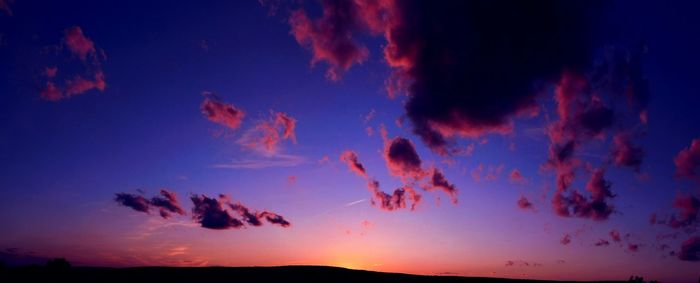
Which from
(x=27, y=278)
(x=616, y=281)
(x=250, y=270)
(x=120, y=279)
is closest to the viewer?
(x=27, y=278)

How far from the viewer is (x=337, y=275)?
2911 cm

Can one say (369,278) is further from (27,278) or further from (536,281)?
(27,278)

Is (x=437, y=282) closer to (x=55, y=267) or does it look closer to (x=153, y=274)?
(x=153, y=274)

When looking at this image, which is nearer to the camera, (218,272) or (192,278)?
(192,278)

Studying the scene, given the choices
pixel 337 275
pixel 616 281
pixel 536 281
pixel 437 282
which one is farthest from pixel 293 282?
pixel 616 281

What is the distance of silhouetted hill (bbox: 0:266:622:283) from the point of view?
68.4ft

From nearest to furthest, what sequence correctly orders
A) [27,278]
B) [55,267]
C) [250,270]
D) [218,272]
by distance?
[27,278] → [55,267] → [218,272] → [250,270]

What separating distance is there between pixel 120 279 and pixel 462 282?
72.1 feet

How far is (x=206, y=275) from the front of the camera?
25.6 meters

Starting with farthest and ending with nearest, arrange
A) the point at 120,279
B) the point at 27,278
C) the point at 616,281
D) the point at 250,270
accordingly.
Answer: the point at 616,281 < the point at 250,270 < the point at 120,279 < the point at 27,278

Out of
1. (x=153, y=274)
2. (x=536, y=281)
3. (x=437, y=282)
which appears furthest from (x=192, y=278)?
(x=536, y=281)

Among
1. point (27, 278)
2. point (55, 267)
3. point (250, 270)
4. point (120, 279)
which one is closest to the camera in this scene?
point (27, 278)

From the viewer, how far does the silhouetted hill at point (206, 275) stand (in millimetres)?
20859

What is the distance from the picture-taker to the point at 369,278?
2880 cm
